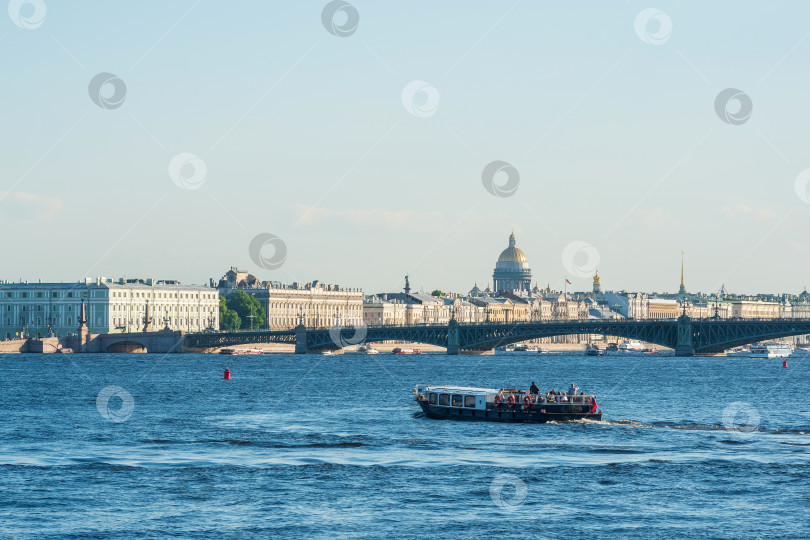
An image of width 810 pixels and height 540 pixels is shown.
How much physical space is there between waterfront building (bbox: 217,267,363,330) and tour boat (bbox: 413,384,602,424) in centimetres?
11925

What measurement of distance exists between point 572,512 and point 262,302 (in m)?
148

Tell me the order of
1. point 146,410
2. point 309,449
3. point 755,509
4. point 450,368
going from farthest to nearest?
1. point 450,368
2. point 146,410
3. point 309,449
4. point 755,509

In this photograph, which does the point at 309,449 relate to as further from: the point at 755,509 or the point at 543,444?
A: the point at 755,509

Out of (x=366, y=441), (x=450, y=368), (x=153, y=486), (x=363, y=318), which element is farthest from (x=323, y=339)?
(x=153, y=486)

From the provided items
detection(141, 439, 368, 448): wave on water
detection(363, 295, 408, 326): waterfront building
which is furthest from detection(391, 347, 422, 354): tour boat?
detection(141, 439, 368, 448): wave on water

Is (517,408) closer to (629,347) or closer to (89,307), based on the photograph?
(89,307)

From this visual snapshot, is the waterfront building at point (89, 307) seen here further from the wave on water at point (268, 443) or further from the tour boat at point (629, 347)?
the wave on water at point (268, 443)

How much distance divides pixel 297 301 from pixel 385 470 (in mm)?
149823

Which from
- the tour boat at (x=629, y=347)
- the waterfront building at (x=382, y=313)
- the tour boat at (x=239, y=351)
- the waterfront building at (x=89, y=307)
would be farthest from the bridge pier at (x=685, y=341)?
the waterfront building at (x=382, y=313)

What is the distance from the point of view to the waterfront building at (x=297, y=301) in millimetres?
172875

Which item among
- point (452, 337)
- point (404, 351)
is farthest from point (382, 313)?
point (452, 337)

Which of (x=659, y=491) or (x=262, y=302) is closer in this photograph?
(x=659, y=491)

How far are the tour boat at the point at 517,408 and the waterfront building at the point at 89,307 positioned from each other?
9562 cm

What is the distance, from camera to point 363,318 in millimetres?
192750
